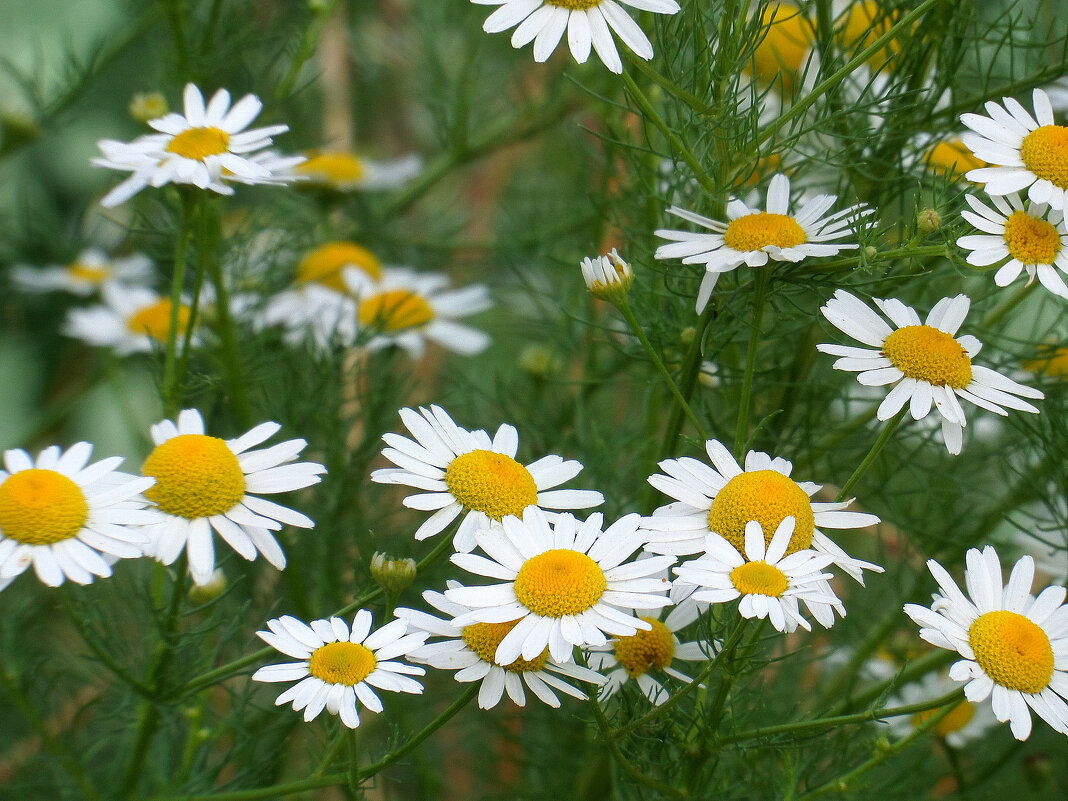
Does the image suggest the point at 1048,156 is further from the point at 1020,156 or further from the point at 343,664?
the point at 343,664

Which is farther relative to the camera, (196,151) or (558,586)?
(196,151)

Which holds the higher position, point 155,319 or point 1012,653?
point 155,319

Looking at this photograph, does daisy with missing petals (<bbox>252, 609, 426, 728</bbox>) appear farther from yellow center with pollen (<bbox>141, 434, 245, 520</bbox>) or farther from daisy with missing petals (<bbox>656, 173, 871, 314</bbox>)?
daisy with missing petals (<bbox>656, 173, 871, 314</bbox>)

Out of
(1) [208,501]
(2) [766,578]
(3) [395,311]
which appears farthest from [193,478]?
(3) [395,311]

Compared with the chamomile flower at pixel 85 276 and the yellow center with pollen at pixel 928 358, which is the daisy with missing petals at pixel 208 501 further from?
the chamomile flower at pixel 85 276

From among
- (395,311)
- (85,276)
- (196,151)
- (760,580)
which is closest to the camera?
(760,580)

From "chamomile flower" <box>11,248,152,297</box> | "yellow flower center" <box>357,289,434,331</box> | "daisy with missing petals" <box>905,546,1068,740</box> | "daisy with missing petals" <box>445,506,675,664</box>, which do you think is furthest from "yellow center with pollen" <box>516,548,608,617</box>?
"chamomile flower" <box>11,248,152,297</box>

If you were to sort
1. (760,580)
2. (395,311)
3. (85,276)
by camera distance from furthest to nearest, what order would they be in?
(85,276) → (395,311) → (760,580)
